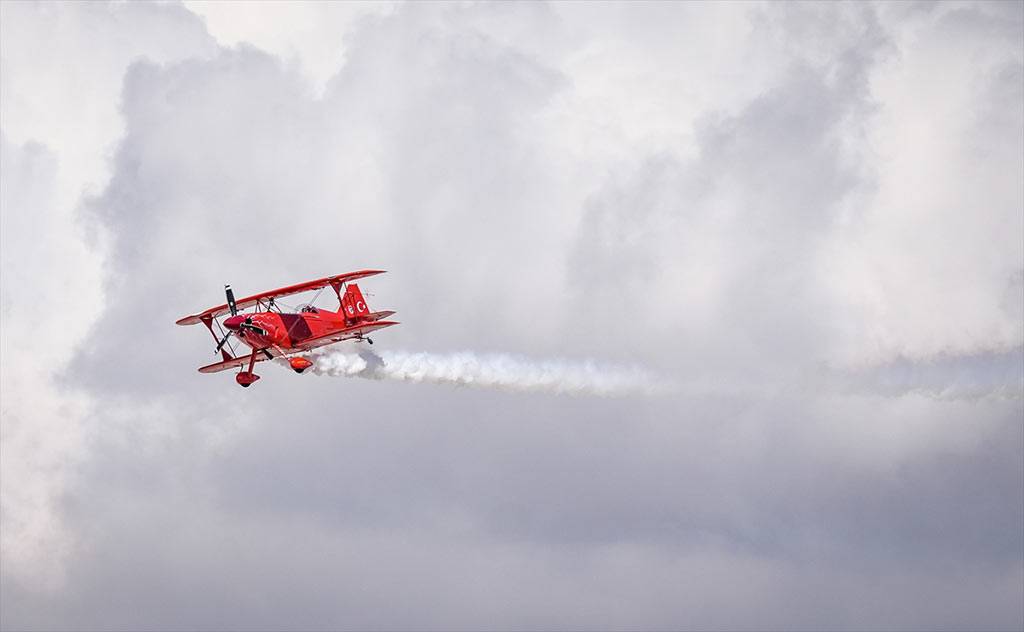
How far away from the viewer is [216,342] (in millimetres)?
192625

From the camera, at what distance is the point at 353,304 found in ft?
627

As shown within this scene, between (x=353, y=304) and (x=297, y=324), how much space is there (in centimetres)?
339

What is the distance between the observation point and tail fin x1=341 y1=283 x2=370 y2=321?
19062 cm

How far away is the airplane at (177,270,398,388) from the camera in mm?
188250

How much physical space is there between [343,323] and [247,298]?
196 inches

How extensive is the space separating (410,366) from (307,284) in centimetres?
1039

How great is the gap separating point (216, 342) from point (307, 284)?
6355mm

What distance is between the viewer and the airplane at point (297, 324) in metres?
188

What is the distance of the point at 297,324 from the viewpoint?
621ft

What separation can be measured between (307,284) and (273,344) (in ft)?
11.6

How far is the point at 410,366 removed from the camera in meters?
198

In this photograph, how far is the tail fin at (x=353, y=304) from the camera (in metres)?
191

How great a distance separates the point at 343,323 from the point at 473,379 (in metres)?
10.6
